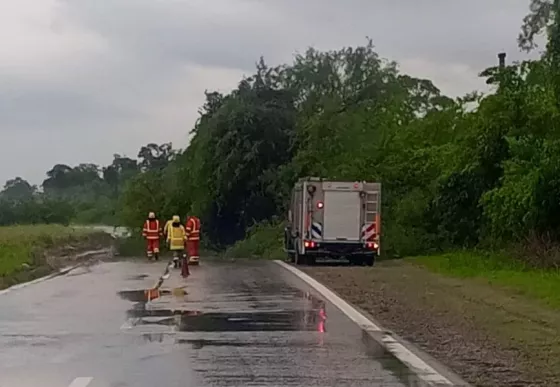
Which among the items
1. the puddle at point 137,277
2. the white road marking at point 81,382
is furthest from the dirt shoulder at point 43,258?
the white road marking at point 81,382

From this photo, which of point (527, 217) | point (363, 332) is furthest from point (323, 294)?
point (527, 217)

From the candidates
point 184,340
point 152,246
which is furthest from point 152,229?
point 184,340

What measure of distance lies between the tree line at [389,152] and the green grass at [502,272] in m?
1.37

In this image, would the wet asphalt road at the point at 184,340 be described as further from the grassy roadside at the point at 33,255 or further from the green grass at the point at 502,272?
the grassy roadside at the point at 33,255

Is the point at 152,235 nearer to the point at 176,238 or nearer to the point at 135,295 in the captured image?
the point at 176,238

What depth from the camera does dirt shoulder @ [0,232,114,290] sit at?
28525 millimetres

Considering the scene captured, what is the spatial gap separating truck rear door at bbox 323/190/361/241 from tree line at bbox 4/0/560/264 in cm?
463

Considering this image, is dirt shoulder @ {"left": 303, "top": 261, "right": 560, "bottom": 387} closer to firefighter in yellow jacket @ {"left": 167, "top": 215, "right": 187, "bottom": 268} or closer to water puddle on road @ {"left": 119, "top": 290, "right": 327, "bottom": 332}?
water puddle on road @ {"left": 119, "top": 290, "right": 327, "bottom": 332}

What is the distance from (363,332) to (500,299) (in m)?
6.35

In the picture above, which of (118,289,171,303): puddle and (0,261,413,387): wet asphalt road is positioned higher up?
(118,289,171,303): puddle

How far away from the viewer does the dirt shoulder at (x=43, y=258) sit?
28525 mm

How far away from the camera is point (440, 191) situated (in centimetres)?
4369

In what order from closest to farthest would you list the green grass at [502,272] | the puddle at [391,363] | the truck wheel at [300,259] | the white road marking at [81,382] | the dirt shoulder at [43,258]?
1. the white road marking at [81,382]
2. the puddle at [391,363]
3. the green grass at [502,272]
4. the dirt shoulder at [43,258]
5. the truck wheel at [300,259]

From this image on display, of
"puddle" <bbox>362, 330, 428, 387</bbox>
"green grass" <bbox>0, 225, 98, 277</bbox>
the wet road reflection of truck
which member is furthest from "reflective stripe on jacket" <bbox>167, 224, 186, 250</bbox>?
"puddle" <bbox>362, 330, 428, 387</bbox>
